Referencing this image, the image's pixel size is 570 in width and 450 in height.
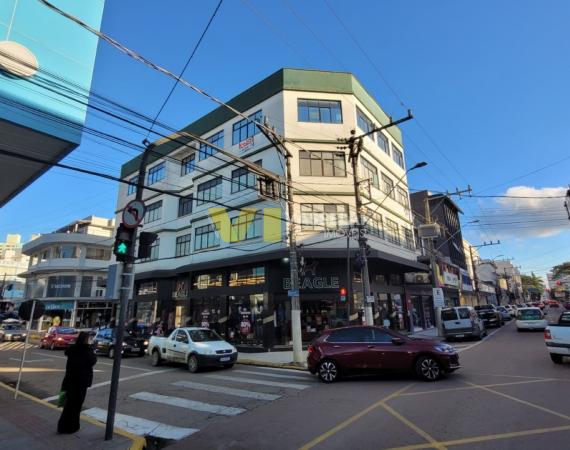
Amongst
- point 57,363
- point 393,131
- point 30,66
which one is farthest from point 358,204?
point 393,131

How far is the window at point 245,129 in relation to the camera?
24516 mm

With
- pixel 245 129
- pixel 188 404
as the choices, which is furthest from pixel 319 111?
pixel 188 404

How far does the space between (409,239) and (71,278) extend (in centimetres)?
4026

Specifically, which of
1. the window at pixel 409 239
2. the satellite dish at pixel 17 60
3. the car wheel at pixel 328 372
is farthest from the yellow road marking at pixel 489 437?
the window at pixel 409 239

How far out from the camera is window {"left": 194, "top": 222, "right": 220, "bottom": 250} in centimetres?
2556

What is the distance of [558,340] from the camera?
37.3 feet

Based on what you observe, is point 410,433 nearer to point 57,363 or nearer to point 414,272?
point 57,363

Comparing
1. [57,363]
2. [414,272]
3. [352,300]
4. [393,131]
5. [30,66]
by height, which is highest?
[393,131]

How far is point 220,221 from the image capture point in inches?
1005

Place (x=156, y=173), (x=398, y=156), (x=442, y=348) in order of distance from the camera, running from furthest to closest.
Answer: (x=156, y=173)
(x=398, y=156)
(x=442, y=348)

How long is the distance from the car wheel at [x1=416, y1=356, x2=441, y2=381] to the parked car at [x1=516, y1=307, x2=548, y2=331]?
68.4 ft

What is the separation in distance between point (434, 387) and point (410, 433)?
147 inches

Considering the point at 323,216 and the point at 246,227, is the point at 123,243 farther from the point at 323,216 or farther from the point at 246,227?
the point at 246,227

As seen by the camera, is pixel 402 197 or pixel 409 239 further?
pixel 402 197
